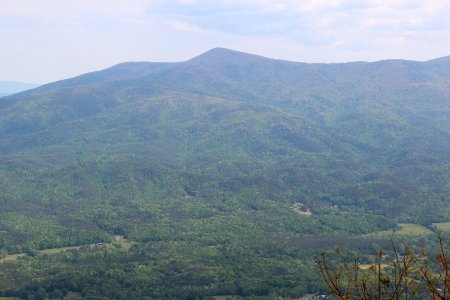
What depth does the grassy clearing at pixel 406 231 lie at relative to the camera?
392ft

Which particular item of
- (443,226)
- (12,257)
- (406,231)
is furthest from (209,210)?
(443,226)

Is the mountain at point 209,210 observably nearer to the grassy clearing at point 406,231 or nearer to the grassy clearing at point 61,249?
the grassy clearing at point 61,249

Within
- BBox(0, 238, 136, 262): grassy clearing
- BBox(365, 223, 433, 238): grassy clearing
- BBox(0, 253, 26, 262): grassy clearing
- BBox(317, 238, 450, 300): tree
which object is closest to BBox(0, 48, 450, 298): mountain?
BBox(0, 238, 136, 262): grassy clearing

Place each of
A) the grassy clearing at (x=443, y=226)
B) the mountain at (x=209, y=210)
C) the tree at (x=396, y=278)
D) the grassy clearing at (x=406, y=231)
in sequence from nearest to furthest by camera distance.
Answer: the tree at (x=396, y=278) < the mountain at (x=209, y=210) < the grassy clearing at (x=406, y=231) < the grassy clearing at (x=443, y=226)

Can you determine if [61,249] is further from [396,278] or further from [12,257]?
[396,278]

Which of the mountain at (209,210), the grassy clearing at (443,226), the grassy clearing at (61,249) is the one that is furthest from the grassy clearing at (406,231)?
the grassy clearing at (61,249)

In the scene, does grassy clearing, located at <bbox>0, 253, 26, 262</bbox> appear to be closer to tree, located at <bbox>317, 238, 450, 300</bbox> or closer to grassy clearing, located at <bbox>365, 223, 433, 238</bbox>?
grassy clearing, located at <bbox>365, 223, 433, 238</bbox>

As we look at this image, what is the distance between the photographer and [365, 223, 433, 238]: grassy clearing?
392 feet

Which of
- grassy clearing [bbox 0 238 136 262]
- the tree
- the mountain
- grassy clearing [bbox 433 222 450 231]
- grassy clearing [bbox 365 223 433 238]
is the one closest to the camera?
the tree

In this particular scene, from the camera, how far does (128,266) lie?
95.4 m

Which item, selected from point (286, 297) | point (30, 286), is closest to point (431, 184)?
point (286, 297)

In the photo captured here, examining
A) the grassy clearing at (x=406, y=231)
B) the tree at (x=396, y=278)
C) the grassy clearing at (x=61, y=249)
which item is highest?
the tree at (x=396, y=278)

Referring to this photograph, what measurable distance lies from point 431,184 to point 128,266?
102869 mm

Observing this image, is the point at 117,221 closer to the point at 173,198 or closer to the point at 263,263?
the point at 173,198
